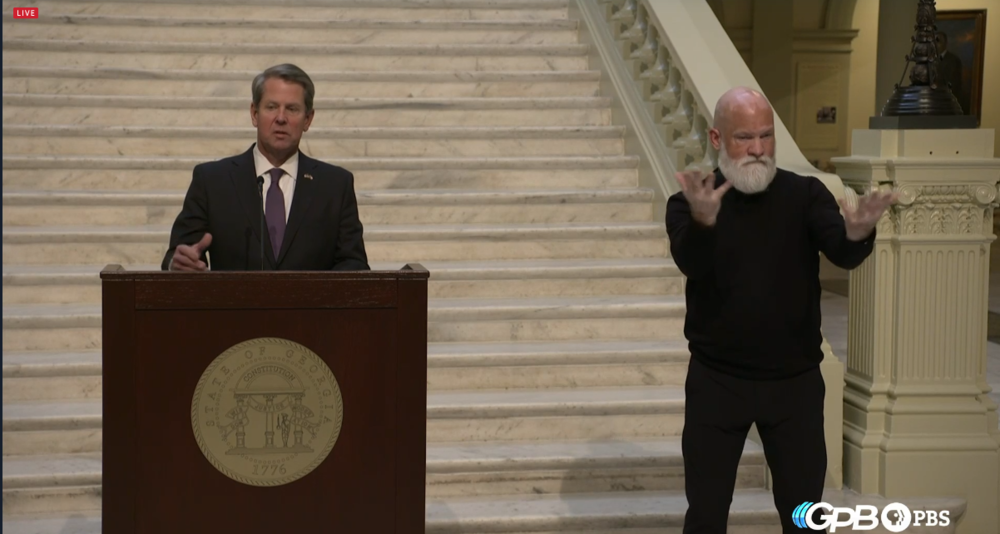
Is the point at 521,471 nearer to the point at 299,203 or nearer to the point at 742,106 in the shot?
the point at 299,203

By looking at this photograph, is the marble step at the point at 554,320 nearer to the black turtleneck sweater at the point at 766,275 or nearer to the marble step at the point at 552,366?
the marble step at the point at 552,366

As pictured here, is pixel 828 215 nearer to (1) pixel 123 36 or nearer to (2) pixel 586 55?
(2) pixel 586 55

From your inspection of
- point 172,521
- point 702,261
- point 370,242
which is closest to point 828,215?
point 702,261

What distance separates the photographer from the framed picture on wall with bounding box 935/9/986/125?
16719mm

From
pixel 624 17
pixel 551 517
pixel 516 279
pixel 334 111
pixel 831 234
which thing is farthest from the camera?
pixel 624 17

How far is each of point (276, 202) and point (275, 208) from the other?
2 cm

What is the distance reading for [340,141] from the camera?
7.42 metres

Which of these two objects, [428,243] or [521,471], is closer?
[521,471]

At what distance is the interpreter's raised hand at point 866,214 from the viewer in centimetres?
317

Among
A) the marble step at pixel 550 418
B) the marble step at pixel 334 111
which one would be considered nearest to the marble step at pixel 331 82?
the marble step at pixel 334 111

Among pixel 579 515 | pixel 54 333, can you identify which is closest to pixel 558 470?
pixel 579 515

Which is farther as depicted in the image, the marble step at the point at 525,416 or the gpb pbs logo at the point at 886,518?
the marble step at the point at 525,416

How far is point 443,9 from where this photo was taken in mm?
8969

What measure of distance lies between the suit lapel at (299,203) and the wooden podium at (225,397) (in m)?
0.65
